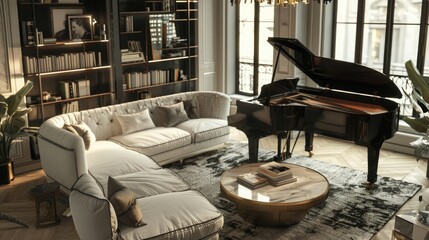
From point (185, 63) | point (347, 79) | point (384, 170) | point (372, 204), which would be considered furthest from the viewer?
point (185, 63)

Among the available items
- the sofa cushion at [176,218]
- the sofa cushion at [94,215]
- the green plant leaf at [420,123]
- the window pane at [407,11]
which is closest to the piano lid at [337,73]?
the green plant leaf at [420,123]

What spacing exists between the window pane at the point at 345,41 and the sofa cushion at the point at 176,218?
4.41 m

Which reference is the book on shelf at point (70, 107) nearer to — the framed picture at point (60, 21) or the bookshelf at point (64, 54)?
the bookshelf at point (64, 54)

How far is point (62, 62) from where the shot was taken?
6.33 meters

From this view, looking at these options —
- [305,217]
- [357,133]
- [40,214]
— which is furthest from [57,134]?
[357,133]

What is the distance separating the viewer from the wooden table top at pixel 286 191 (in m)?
4.13

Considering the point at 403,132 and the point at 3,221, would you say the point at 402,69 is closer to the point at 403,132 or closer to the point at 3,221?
the point at 403,132

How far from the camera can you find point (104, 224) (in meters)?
3.28

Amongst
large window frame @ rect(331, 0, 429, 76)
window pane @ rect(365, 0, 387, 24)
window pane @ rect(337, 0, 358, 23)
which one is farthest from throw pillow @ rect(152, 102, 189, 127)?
window pane @ rect(365, 0, 387, 24)

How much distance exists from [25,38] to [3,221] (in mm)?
2341

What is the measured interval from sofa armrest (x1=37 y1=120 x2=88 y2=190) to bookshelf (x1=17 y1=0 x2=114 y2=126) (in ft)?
4.19

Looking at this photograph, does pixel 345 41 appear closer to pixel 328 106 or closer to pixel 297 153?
pixel 297 153

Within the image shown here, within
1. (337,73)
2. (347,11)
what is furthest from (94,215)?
(347,11)

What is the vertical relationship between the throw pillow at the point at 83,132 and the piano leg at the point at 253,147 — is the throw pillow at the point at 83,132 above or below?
above
